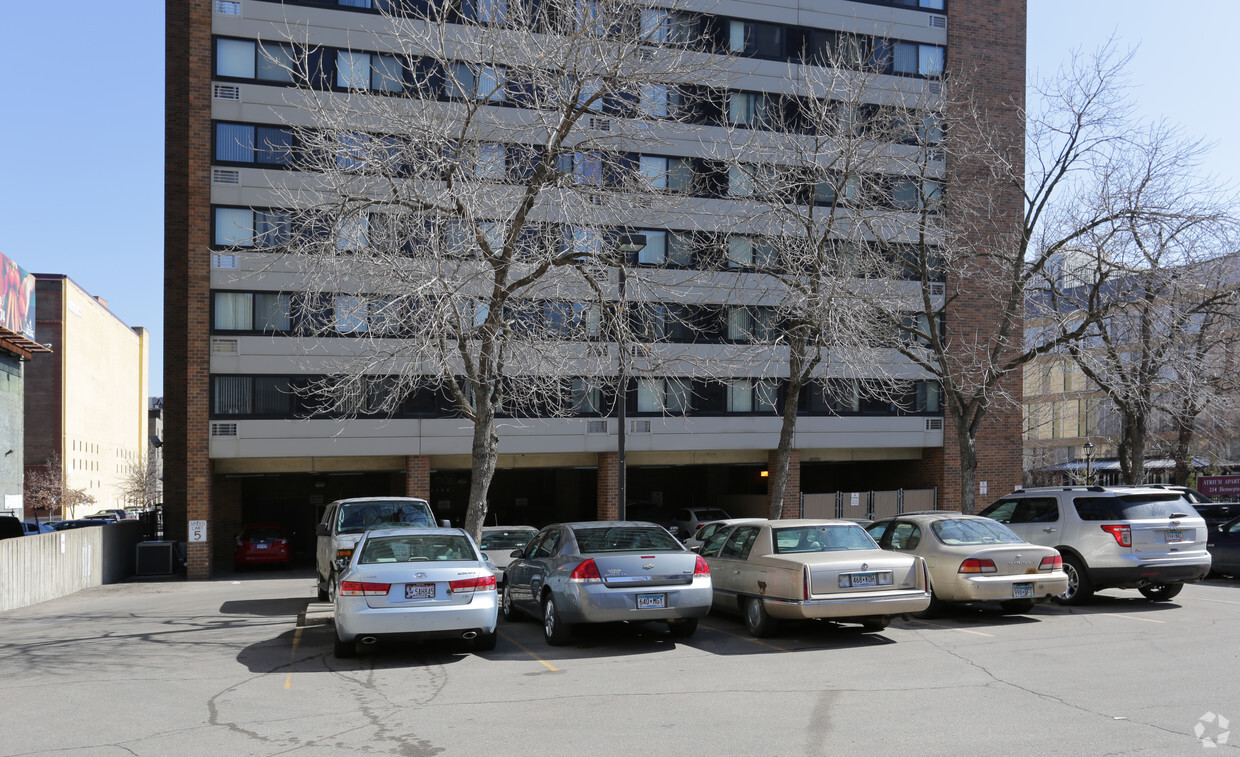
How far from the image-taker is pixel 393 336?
24.3 metres

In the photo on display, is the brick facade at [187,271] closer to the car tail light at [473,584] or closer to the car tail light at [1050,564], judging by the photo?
the car tail light at [473,584]

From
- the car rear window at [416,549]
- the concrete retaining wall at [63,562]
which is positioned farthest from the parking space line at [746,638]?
the concrete retaining wall at [63,562]

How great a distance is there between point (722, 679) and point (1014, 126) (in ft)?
99.0

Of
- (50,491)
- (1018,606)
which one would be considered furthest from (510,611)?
(50,491)

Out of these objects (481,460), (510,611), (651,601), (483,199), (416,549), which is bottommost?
(510,611)

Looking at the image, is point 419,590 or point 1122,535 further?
point 1122,535

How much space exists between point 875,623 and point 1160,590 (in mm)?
5797

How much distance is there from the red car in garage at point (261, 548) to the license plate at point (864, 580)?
2345 centimetres

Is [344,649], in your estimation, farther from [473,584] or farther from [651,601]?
[651,601]

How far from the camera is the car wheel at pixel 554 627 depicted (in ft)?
39.6

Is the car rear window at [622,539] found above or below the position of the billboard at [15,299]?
below

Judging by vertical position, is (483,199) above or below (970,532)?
above

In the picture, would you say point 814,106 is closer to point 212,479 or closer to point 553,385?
point 553,385

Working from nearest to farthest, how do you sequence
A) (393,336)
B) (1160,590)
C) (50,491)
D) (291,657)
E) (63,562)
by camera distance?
1. (291,657)
2. (1160,590)
3. (63,562)
4. (393,336)
5. (50,491)
